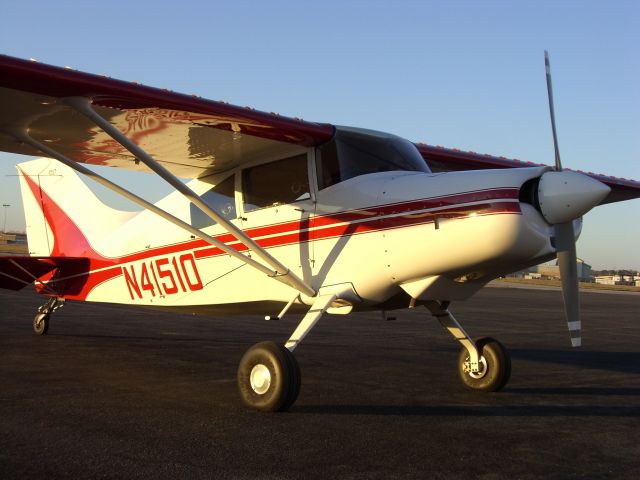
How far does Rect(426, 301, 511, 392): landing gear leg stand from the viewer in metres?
6.18

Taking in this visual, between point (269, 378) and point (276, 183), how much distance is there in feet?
7.10

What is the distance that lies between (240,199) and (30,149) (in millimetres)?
2283

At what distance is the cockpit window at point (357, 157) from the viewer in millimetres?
5988

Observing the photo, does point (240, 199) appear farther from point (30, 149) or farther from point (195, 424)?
point (195, 424)

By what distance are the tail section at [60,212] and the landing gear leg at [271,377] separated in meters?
4.50

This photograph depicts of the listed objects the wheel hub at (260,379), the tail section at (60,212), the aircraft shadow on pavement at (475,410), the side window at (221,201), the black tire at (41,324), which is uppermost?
the tail section at (60,212)

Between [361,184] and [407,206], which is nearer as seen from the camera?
[407,206]

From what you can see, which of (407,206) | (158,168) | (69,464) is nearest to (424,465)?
(69,464)

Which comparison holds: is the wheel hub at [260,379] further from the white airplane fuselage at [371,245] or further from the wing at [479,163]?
the wing at [479,163]

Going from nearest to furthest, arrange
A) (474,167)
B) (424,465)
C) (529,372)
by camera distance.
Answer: (424,465), (529,372), (474,167)

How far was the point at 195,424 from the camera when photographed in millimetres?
4469

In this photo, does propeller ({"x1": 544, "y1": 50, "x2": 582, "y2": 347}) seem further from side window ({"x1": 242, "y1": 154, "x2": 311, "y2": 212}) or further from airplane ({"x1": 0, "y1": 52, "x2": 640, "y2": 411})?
side window ({"x1": 242, "y1": 154, "x2": 311, "y2": 212})

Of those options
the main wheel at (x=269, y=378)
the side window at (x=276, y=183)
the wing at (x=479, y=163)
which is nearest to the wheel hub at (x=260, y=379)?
the main wheel at (x=269, y=378)

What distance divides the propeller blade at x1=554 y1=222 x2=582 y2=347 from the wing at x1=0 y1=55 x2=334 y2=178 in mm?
2321
